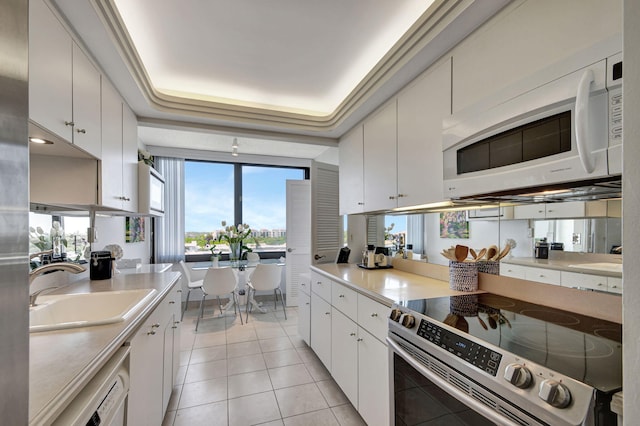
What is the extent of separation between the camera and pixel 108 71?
1.86 m

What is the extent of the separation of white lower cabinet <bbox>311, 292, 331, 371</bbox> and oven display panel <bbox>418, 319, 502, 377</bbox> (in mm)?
1320

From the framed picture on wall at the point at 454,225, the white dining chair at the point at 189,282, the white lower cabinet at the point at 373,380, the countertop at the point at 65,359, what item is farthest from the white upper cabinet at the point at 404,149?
the white dining chair at the point at 189,282

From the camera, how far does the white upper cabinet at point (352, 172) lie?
2705 mm

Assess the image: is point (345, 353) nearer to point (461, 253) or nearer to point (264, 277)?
point (461, 253)

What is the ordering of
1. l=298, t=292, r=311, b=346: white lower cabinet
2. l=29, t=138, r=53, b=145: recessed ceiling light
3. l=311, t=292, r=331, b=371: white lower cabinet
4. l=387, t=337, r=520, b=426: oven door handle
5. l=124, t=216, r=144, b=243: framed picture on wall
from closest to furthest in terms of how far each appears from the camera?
l=387, t=337, r=520, b=426: oven door handle
l=29, t=138, r=53, b=145: recessed ceiling light
l=311, t=292, r=331, b=371: white lower cabinet
l=298, t=292, r=311, b=346: white lower cabinet
l=124, t=216, r=144, b=243: framed picture on wall

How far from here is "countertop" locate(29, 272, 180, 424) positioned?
71 cm

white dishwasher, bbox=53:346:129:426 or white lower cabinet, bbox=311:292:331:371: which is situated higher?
white dishwasher, bbox=53:346:129:426

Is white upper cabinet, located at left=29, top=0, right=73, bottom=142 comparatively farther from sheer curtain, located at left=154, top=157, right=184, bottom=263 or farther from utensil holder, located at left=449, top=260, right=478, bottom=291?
sheer curtain, located at left=154, top=157, right=184, bottom=263

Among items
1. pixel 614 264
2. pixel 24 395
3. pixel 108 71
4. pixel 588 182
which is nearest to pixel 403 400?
pixel 614 264

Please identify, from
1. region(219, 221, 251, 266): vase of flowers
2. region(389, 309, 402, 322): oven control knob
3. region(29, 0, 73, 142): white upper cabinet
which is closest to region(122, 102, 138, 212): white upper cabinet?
region(29, 0, 73, 142): white upper cabinet

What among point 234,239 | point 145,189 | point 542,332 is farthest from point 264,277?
point 542,332

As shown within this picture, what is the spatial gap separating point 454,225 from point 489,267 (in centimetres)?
38

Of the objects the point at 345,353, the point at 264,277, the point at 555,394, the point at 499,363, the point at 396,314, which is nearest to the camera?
the point at 555,394

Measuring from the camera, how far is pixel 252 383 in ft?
7.86
